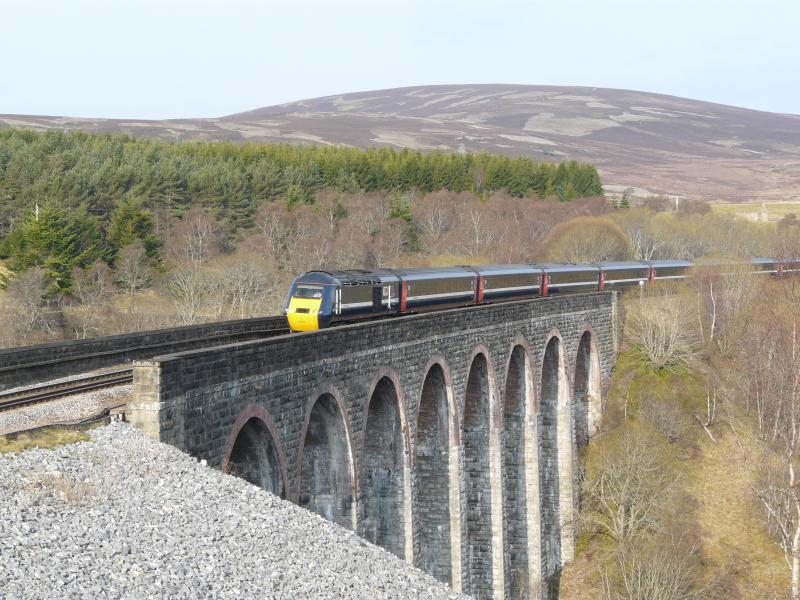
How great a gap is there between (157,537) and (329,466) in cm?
1102

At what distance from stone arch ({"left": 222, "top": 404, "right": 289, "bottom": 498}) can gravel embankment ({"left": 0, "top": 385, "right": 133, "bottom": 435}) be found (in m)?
2.53

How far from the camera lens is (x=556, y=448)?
48.0 meters

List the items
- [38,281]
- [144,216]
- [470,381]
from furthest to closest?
1. [144,216]
2. [38,281]
3. [470,381]

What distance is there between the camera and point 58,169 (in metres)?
90.7

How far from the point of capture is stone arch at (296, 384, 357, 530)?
2606 cm

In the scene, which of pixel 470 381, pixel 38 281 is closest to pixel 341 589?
pixel 470 381

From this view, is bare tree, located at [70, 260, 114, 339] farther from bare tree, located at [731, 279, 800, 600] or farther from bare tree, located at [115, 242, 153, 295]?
bare tree, located at [731, 279, 800, 600]

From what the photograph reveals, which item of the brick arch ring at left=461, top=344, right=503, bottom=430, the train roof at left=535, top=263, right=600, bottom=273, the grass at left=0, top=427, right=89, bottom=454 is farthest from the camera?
the train roof at left=535, top=263, right=600, bottom=273

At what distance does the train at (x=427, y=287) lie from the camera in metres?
32.3

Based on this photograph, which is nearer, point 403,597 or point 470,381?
point 403,597

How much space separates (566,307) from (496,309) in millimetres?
10829

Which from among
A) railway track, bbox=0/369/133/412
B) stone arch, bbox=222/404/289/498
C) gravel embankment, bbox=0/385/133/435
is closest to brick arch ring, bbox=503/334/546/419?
stone arch, bbox=222/404/289/498

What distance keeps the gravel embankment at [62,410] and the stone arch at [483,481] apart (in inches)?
725

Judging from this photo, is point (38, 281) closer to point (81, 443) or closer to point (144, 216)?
point (144, 216)
